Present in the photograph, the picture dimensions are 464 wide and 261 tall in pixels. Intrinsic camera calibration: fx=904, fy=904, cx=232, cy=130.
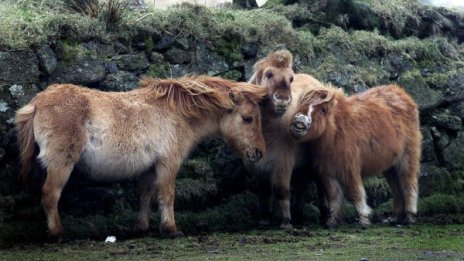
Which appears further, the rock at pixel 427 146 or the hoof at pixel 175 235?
the rock at pixel 427 146

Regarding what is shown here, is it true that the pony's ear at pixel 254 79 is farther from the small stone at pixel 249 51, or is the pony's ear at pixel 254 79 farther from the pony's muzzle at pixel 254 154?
the small stone at pixel 249 51

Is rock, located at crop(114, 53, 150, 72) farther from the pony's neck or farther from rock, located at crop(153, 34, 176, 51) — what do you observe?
the pony's neck

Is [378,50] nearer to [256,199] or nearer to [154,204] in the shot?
[256,199]

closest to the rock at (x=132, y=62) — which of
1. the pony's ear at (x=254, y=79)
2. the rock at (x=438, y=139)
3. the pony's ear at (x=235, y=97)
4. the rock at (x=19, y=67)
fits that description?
the rock at (x=19, y=67)

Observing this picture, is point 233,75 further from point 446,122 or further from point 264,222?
point 446,122

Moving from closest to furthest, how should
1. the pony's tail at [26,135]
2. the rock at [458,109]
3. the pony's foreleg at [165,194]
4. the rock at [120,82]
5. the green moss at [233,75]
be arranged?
the pony's tail at [26,135] < the pony's foreleg at [165,194] < the rock at [120,82] < the green moss at [233,75] < the rock at [458,109]

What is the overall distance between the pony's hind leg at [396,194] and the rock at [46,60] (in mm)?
4588

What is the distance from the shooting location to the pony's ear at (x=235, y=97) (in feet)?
33.8

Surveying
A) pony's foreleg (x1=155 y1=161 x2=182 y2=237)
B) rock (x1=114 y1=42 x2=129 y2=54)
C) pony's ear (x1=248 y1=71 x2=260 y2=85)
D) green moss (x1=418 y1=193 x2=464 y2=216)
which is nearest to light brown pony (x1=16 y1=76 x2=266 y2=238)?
pony's foreleg (x1=155 y1=161 x2=182 y2=237)

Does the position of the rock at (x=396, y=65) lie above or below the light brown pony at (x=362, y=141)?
above

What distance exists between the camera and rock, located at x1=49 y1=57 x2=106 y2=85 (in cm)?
1036

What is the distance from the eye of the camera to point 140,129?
31.6 feet

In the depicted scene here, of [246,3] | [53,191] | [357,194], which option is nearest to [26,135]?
[53,191]

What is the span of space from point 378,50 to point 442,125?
154cm
